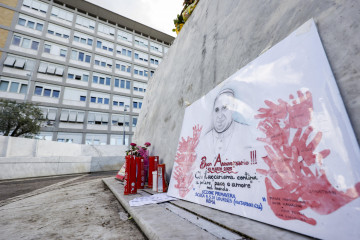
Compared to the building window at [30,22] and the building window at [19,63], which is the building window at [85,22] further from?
the building window at [19,63]

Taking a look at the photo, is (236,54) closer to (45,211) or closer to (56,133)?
(45,211)

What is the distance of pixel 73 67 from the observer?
16812 mm

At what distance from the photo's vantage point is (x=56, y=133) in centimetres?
1507

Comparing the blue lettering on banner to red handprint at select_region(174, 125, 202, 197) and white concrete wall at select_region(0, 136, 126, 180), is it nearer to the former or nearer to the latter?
red handprint at select_region(174, 125, 202, 197)

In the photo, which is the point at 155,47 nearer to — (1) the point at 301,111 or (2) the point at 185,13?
(2) the point at 185,13

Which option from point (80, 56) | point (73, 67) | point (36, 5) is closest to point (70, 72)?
point (73, 67)

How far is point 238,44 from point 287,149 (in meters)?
1.10

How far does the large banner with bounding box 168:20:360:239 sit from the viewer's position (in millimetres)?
661

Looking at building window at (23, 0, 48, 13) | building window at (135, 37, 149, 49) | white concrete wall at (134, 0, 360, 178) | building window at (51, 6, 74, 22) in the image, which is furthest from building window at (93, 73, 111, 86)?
white concrete wall at (134, 0, 360, 178)

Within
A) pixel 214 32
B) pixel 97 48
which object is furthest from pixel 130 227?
pixel 97 48

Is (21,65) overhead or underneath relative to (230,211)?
overhead

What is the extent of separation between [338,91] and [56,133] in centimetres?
1838

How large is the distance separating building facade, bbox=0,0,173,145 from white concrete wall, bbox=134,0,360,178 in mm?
14841

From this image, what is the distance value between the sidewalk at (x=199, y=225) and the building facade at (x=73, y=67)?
16.4 meters
